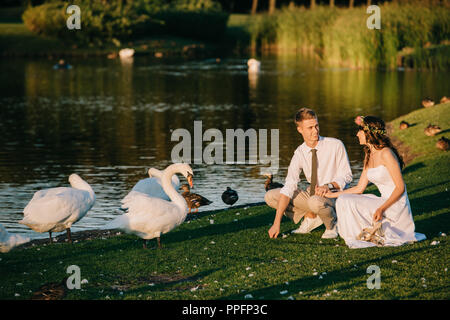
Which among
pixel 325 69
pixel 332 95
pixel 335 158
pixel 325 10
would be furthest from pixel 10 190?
pixel 325 10

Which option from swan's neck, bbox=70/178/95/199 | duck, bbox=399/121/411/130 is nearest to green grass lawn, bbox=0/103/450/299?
swan's neck, bbox=70/178/95/199

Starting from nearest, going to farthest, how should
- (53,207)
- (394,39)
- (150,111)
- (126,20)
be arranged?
(53,207) < (150,111) < (394,39) < (126,20)

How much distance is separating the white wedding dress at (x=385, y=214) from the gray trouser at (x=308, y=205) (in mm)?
566

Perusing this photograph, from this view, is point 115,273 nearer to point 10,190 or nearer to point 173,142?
point 10,190

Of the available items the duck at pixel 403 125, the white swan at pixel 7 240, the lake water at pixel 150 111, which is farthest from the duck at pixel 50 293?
the duck at pixel 403 125

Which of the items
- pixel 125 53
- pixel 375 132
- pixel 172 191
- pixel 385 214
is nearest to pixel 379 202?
pixel 385 214

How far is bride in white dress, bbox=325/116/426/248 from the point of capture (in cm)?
1032

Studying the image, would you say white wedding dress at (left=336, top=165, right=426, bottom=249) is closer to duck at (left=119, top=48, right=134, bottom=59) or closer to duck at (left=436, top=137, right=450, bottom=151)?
duck at (left=436, top=137, right=450, bottom=151)

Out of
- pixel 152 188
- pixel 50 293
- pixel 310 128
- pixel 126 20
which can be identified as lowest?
pixel 152 188

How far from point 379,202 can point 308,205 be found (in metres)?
1.29

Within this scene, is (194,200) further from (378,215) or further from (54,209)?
(378,215)

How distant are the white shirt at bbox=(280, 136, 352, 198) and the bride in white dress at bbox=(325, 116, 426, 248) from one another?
0.65 m

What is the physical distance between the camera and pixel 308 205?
37.3 feet
